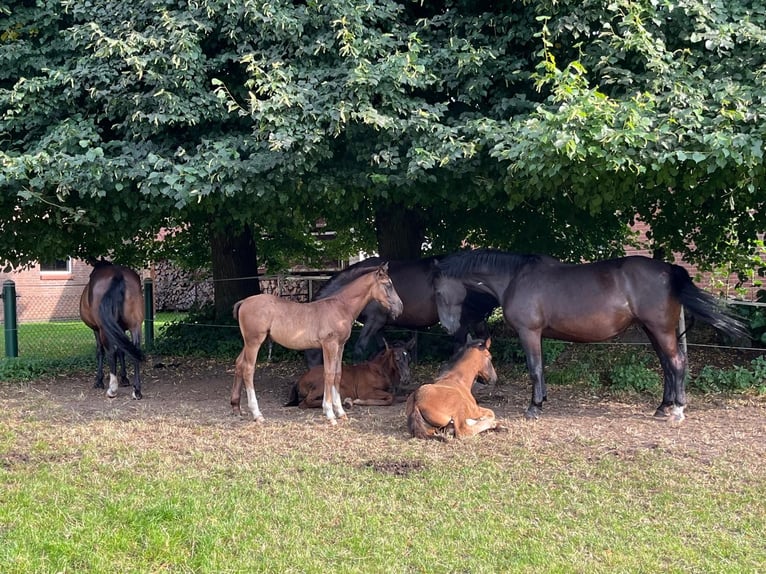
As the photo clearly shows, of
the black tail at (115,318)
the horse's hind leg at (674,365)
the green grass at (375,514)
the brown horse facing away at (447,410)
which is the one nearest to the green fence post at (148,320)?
the black tail at (115,318)

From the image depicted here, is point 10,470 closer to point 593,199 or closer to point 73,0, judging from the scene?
point 73,0

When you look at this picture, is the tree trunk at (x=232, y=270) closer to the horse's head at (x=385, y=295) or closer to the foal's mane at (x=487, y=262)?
the foal's mane at (x=487, y=262)

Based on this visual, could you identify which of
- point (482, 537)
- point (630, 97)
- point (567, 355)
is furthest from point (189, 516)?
point (567, 355)

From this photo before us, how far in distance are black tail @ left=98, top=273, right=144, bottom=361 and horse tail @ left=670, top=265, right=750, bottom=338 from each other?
6257 mm

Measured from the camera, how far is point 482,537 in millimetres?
4586

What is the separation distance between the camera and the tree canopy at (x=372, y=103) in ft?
23.1

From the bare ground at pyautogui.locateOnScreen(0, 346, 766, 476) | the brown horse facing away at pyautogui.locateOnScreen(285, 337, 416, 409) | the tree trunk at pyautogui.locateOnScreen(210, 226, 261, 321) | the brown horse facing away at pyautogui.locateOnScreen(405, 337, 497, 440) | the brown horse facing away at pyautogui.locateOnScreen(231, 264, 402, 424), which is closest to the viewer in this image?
the bare ground at pyautogui.locateOnScreen(0, 346, 766, 476)

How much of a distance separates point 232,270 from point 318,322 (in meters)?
6.61

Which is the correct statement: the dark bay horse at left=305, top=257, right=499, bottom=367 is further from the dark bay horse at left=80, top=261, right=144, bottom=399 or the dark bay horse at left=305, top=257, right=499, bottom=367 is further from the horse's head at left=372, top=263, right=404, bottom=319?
the dark bay horse at left=80, top=261, right=144, bottom=399

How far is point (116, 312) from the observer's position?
32.0ft

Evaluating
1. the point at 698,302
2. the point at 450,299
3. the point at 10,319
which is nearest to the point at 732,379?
the point at 698,302

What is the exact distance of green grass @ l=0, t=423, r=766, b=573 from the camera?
4.32 metres

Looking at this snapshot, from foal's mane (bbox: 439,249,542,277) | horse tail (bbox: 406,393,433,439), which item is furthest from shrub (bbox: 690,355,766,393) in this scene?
horse tail (bbox: 406,393,433,439)

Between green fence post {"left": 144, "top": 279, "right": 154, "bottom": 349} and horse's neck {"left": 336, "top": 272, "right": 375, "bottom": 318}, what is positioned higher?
horse's neck {"left": 336, "top": 272, "right": 375, "bottom": 318}
